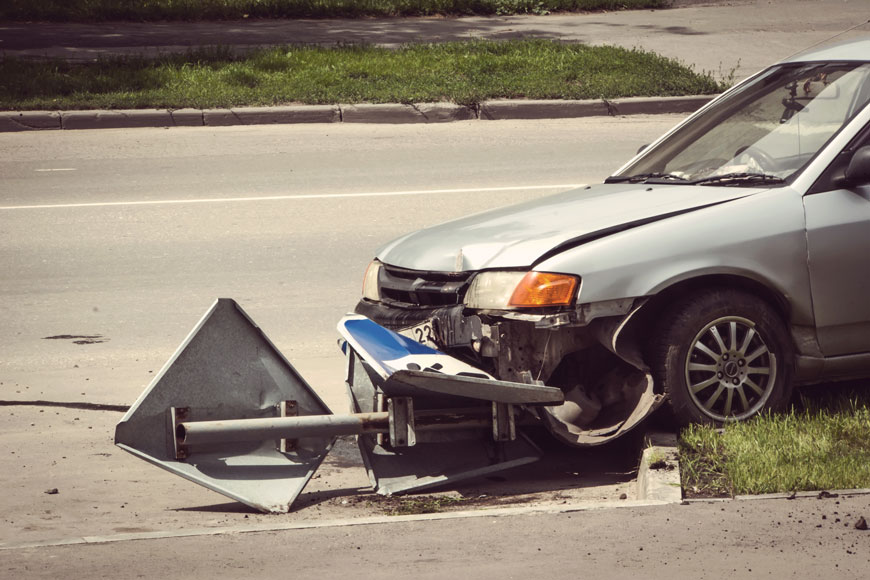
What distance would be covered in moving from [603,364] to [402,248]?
1117mm

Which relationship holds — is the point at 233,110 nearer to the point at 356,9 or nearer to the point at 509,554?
the point at 356,9

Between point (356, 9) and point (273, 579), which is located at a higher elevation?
point (356, 9)

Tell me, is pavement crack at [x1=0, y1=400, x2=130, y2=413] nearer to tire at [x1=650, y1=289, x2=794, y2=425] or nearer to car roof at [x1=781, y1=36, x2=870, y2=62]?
tire at [x1=650, y1=289, x2=794, y2=425]

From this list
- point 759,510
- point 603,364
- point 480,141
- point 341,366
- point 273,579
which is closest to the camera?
point 273,579

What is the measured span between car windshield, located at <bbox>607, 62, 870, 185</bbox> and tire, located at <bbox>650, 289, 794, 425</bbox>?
2.18ft

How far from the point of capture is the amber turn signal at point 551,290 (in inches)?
202

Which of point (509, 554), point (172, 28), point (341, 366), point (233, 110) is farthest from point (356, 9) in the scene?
point (509, 554)

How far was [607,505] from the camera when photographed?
4.65 m

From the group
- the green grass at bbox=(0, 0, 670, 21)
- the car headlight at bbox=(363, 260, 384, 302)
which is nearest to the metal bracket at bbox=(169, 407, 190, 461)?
the car headlight at bbox=(363, 260, 384, 302)

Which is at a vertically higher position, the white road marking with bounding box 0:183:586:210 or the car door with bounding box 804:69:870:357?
the car door with bounding box 804:69:870:357

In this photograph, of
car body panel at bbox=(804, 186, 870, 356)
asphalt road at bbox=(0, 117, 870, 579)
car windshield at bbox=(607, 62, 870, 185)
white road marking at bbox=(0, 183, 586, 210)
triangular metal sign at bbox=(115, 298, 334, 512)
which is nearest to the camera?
asphalt road at bbox=(0, 117, 870, 579)

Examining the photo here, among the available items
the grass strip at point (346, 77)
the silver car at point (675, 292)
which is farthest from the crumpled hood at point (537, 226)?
the grass strip at point (346, 77)

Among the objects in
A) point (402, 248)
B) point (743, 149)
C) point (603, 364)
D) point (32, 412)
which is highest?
point (743, 149)

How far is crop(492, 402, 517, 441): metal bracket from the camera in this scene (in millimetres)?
5191
